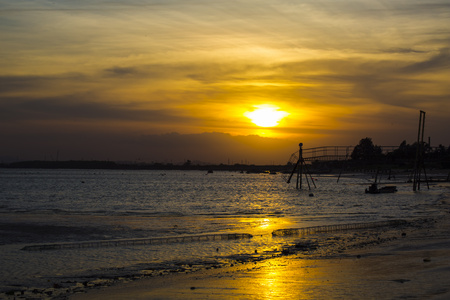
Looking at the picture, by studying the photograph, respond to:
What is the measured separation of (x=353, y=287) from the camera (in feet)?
36.9

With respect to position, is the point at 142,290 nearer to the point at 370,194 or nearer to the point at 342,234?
the point at 342,234

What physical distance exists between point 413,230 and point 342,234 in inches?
144

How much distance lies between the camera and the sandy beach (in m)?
10.7

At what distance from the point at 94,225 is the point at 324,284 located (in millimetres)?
20117

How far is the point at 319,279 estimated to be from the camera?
1234 cm

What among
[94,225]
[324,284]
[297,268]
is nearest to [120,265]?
[297,268]

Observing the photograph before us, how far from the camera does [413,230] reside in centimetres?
2314

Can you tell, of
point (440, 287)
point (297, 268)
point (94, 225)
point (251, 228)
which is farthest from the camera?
point (94, 225)

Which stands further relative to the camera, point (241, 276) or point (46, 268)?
point (46, 268)

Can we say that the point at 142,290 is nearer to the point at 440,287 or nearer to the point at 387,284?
the point at 387,284

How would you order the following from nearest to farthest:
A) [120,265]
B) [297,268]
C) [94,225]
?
[297,268] < [120,265] < [94,225]

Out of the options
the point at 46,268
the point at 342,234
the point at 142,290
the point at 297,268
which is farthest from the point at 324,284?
the point at 342,234

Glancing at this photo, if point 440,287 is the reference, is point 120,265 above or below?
below

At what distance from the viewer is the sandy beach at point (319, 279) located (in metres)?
10.7
